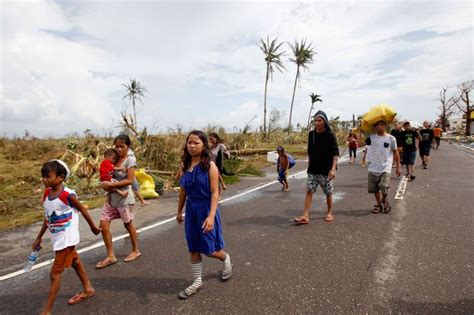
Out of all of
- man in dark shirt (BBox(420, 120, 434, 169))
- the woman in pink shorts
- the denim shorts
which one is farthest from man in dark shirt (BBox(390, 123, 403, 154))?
the woman in pink shorts

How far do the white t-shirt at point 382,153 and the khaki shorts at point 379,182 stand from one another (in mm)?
81

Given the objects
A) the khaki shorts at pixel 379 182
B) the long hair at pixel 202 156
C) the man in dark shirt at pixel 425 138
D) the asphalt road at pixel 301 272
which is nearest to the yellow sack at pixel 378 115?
the khaki shorts at pixel 379 182

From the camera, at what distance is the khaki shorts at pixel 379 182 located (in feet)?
19.4

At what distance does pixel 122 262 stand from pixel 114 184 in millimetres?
1067

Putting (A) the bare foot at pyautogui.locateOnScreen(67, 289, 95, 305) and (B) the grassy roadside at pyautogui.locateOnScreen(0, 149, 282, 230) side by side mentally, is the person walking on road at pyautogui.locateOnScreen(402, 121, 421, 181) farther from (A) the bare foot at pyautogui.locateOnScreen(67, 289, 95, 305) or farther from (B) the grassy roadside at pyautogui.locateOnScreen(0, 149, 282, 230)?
(A) the bare foot at pyautogui.locateOnScreen(67, 289, 95, 305)

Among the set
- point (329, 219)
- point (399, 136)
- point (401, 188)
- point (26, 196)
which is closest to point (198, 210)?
point (329, 219)

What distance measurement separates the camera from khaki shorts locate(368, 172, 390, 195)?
5927 millimetres

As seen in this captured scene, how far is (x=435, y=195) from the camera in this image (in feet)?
24.6

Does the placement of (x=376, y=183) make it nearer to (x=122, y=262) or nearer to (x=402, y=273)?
(x=402, y=273)

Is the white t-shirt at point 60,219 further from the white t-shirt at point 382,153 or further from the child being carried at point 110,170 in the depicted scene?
the white t-shirt at point 382,153

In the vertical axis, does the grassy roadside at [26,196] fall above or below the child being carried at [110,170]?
below

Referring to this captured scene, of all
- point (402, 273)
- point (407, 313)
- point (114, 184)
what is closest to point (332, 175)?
point (402, 273)

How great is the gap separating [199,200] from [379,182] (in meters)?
4.26

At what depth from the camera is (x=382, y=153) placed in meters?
5.99
